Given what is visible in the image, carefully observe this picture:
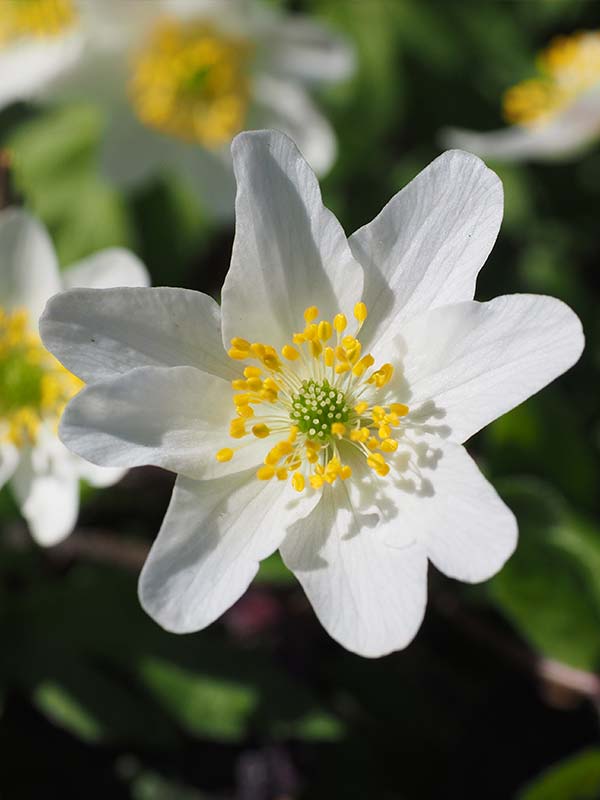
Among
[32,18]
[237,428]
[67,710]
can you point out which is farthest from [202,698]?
[32,18]

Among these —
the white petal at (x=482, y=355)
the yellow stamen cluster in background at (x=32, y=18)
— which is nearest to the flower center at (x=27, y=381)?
the white petal at (x=482, y=355)

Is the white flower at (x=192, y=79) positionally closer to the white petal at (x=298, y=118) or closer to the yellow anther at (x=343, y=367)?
the white petal at (x=298, y=118)

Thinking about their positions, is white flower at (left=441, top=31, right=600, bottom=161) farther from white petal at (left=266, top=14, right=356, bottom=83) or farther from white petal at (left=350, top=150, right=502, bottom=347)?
white petal at (left=350, top=150, right=502, bottom=347)

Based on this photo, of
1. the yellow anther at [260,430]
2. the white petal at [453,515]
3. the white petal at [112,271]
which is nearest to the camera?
the white petal at [453,515]

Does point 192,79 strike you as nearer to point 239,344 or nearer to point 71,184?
point 71,184

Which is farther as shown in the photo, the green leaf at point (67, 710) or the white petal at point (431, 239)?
the green leaf at point (67, 710)
